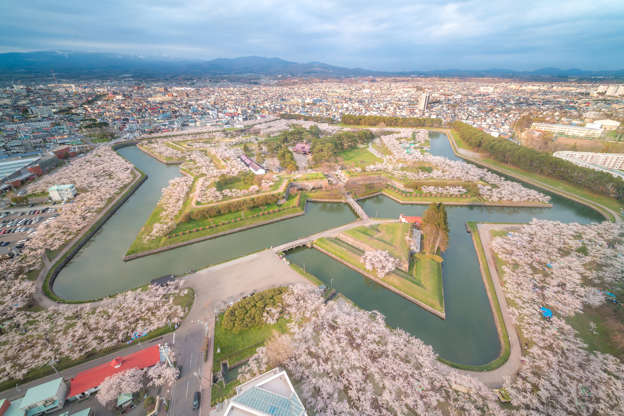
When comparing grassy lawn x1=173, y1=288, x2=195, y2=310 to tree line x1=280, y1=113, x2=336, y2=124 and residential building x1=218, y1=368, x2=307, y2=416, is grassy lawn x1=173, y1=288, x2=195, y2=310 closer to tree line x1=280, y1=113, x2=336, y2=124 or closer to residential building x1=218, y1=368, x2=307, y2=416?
residential building x1=218, y1=368, x2=307, y2=416

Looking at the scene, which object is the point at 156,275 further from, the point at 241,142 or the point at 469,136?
the point at 469,136

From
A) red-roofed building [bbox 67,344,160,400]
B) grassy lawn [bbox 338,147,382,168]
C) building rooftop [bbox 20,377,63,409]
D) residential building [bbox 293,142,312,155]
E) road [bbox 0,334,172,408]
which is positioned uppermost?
residential building [bbox 293,142,312,155]

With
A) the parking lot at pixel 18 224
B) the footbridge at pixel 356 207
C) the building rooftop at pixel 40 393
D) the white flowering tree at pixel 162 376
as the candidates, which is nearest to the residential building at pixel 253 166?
the footbridge at pixel 356 207

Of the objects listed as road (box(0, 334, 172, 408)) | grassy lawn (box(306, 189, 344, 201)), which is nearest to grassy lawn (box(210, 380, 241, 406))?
road (box(0, 334, 172, 408))

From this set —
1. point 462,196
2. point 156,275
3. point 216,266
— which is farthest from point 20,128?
point 462,196

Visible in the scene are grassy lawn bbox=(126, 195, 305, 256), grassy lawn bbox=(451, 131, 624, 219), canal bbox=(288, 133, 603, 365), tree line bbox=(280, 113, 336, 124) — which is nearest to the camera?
canal bbox=(288, 133, 603, 365)

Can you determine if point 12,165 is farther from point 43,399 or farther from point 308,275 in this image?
point 308,275
